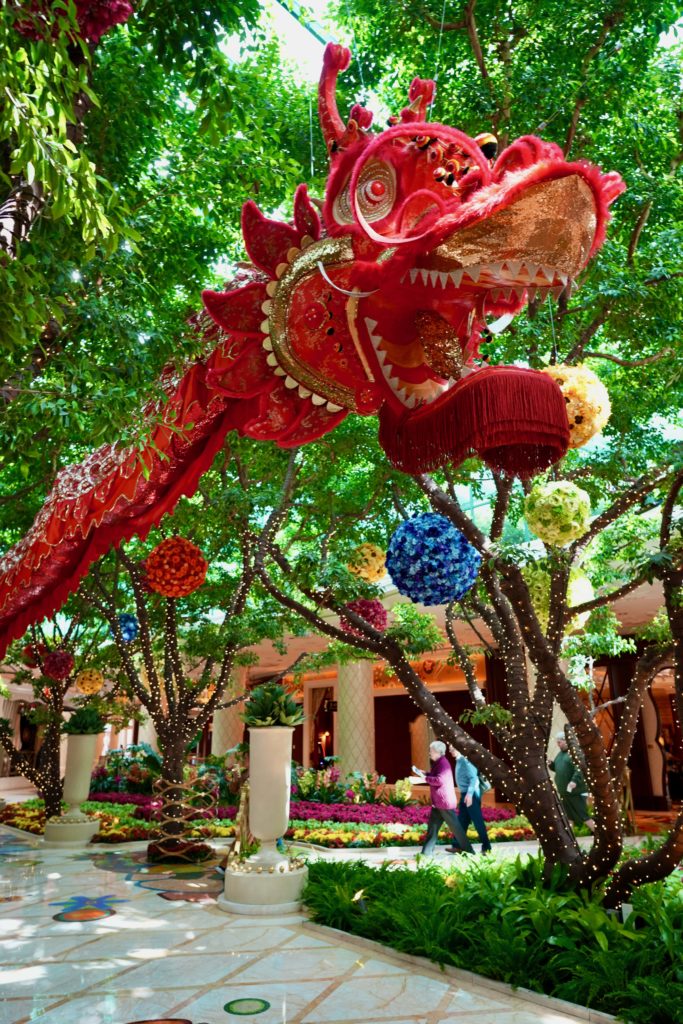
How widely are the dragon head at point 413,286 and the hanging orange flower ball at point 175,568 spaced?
107 inches

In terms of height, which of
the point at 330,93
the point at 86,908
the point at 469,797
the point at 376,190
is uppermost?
the point at 330,93

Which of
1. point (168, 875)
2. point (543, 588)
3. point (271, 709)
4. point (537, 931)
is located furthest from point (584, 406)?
point (168, 875)

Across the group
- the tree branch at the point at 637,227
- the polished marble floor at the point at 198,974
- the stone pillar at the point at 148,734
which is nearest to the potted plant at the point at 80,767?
the polished marble floor at the point at 198,974

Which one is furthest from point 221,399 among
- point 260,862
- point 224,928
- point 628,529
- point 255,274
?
point 628,529

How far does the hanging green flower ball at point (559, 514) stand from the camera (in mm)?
3785

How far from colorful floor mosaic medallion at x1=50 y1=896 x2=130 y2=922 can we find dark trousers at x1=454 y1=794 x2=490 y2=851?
4778 millimetres

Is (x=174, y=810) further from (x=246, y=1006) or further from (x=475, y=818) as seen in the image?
(x=246, y=1006)

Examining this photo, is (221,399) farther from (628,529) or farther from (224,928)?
(628,529)

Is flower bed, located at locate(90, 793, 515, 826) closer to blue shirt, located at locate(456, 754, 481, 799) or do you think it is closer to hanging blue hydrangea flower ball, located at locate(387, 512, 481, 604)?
blue shirt, located at locate(456, 754, 481, 799)

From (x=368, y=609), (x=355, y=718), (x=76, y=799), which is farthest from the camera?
(x=355, y=718)

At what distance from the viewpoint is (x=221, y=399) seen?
282cm

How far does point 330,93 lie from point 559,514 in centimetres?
226

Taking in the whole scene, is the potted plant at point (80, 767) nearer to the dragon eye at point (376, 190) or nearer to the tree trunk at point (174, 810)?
the tree trunk at point (174, 810)

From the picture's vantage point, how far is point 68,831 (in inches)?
450
